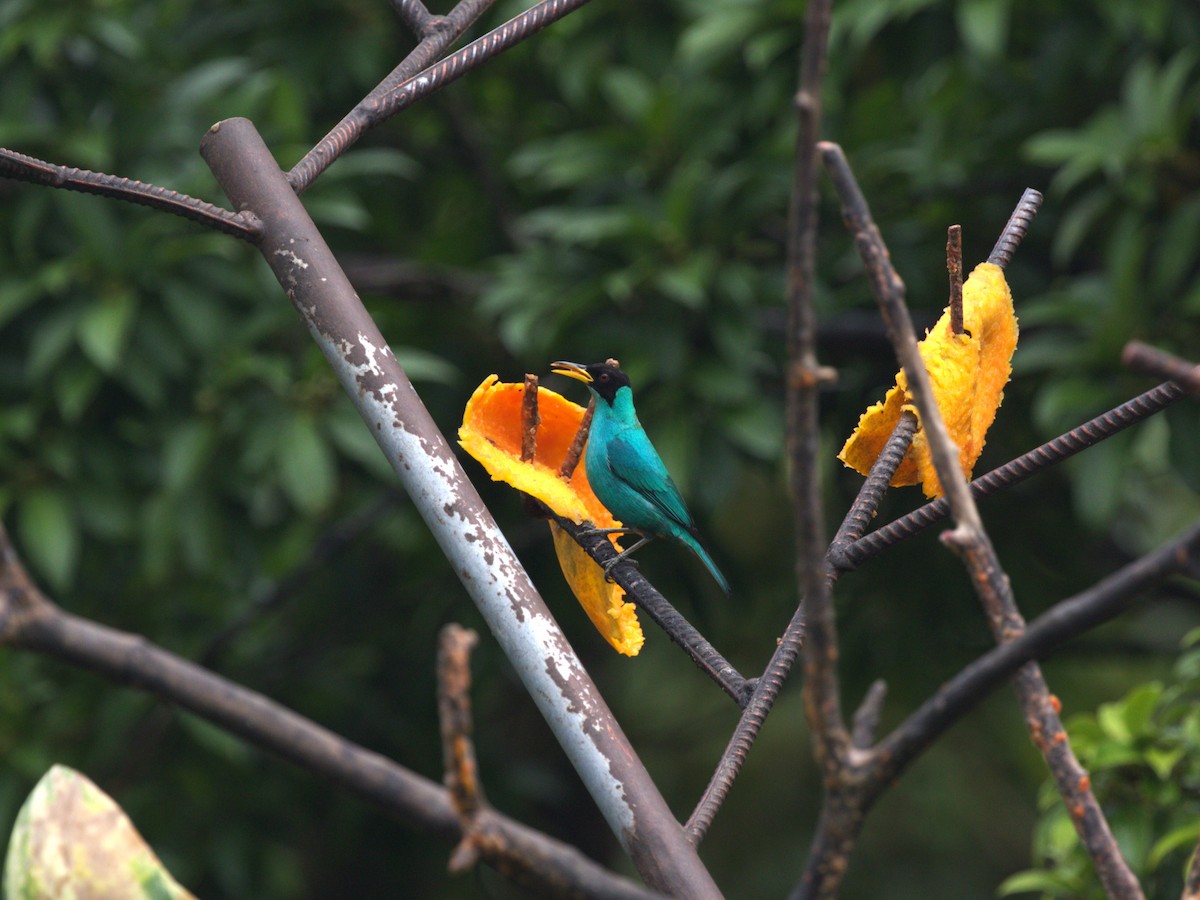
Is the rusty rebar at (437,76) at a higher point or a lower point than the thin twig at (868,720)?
higher

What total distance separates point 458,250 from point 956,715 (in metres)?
3.50

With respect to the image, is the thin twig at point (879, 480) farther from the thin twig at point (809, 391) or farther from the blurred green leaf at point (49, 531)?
the blurred green leaf at point (49, 531)

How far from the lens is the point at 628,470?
2.71 meters

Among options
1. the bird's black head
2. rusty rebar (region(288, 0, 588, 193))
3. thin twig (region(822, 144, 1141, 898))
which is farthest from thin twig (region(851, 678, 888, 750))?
the bird's black head

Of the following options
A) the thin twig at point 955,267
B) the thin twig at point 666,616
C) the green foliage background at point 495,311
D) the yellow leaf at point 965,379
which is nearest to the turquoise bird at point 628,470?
the green foliage background at point 495,311

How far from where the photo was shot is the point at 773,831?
5.94 m

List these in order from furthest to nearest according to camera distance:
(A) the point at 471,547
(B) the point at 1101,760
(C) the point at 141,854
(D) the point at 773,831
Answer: (D) the point at 773,831 < (B) the point at 1101,760 < (A) the point at 471,547 < (C) the point at 141,854

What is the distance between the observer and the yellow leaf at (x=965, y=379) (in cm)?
145

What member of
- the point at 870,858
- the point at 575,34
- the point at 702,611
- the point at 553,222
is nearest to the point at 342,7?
the point at 575,34

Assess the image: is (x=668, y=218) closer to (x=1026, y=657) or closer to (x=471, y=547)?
(x=471, y=547)

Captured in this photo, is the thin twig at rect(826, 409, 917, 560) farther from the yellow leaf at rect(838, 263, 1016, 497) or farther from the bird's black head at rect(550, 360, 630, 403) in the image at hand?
the bird's black head at rect(550, 360, 630, 403)

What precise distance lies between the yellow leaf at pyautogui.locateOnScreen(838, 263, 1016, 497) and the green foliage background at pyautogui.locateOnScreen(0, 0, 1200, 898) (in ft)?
5.84

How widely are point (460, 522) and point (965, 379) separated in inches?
22.1

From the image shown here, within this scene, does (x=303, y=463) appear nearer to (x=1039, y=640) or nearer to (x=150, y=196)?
(x=150, y=196)
